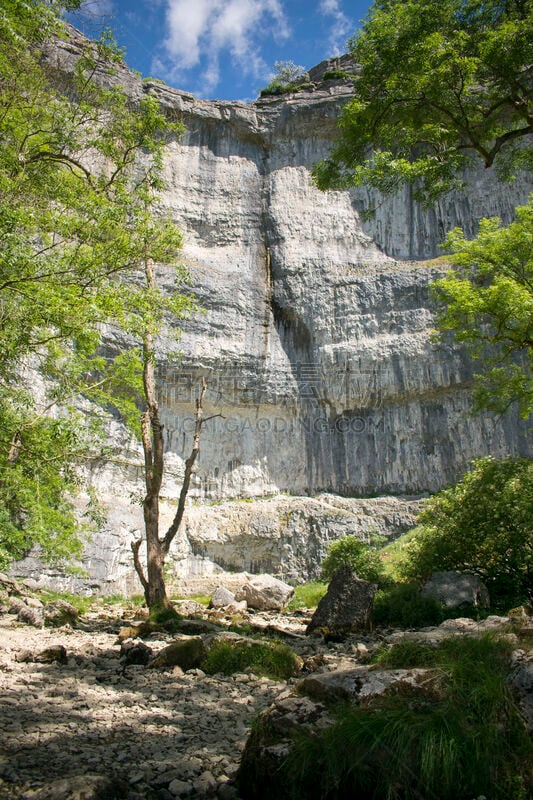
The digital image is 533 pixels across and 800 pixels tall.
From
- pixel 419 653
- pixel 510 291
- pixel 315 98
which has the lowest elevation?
pixel 419 653

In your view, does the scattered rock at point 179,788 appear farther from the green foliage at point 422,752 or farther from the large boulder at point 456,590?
the large boulder at point 456,590

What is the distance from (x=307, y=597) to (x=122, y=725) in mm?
13914

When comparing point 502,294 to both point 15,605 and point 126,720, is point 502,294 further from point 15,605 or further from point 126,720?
point 15,605

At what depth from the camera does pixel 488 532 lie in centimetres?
1175

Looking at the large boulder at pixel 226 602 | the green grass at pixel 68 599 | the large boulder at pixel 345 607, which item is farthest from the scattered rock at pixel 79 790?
the green grass at pixel 68 599

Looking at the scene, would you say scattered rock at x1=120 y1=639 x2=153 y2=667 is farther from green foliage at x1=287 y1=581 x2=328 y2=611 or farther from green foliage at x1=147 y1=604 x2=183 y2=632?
green foliage at x1=287 y1=581 x2=328 y2=611

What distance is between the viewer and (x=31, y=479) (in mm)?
8672

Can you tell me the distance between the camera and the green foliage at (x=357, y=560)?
1581 cm

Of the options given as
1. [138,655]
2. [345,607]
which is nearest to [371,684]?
[138,655]

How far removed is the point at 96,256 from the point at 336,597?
768 cm

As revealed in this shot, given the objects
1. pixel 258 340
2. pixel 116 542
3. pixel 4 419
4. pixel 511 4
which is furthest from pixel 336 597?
pixel 258 340

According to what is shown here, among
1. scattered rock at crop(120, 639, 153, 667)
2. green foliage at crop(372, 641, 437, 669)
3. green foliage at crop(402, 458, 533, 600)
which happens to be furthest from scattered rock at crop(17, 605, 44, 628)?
green foliage at crop(402, 458, 533, 600)

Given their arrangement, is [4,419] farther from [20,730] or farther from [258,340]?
[258,340]

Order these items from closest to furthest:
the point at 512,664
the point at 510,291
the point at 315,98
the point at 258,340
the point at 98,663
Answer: the point at 512,664, the point at 98,663, the point at 510,291, the point at 258,340, the point at 315,98
